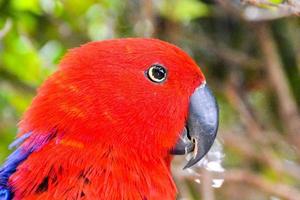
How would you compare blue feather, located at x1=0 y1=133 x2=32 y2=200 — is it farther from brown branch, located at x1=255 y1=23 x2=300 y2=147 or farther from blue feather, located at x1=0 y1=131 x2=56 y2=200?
brown branch, located at x1=255 y1=23 x2=300 y2=147

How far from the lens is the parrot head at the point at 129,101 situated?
3197mm

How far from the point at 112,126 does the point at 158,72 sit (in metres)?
0.27

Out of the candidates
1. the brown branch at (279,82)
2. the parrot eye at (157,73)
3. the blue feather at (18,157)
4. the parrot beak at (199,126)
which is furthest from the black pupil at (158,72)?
the brown branch at (279,82)

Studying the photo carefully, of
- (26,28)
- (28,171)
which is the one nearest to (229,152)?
(26,28)

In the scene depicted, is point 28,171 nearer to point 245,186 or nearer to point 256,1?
point 256,1

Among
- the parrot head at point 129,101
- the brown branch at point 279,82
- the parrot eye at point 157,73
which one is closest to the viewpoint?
the parrot head at point 129,101

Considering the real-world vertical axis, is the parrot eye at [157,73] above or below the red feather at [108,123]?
above

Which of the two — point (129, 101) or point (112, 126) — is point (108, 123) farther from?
point (129, 101)

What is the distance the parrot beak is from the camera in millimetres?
3342

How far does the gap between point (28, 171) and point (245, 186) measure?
1.83m

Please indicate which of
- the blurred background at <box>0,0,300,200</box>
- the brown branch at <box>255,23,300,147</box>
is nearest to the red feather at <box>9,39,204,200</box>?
the blurred background at <box>0,0,300,200</box>

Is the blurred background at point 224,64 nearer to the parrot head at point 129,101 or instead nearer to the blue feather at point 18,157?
the parrot head at point 129,101

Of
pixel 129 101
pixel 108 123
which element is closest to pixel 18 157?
pixel 108 123

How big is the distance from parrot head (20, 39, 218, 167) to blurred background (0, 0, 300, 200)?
3.49ft
